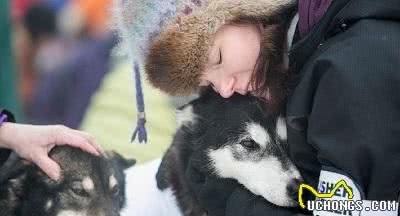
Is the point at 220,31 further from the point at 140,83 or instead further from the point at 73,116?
the point at 73,116

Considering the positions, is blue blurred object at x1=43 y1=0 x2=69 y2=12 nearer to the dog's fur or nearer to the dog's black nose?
the dog's fur

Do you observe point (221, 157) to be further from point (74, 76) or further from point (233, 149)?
point (74, 76)

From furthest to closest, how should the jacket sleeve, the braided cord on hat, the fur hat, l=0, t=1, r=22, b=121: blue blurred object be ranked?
1. l=0, t=1, r=22, b=121: blue blurred object
2. the braided cord on hat
3. the fur hat
4. the jacket sleeve

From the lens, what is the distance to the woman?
0.83 m

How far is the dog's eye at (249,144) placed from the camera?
1083mm

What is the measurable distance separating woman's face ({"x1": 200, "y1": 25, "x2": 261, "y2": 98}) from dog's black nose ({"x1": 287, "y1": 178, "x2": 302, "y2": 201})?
0.18 metres

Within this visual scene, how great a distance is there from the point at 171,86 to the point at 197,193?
22cm

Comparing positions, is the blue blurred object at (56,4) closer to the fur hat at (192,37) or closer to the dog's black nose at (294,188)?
the fur hat at (192,37)

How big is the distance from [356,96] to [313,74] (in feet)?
0.27

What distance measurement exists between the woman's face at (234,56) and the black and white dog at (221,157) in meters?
0.06

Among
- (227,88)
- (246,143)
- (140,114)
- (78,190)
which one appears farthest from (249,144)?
(78,190)

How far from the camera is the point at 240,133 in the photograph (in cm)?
111

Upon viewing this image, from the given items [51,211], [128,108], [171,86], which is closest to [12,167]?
[51,211]

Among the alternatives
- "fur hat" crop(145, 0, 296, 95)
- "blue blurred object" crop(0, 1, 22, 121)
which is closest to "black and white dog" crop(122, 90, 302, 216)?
"fur hat" crop(145, 0, 296, 95)
